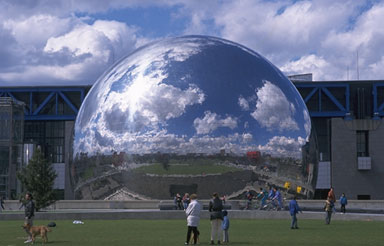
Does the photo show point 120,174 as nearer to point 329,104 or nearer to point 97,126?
point 97,126

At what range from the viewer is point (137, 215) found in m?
33.4

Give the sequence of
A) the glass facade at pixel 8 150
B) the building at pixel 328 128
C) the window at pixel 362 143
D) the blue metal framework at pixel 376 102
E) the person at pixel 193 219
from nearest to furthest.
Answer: the person at pixel 193 219
the glass facade at pixel 8 150
the building at pixel 328 128
the window at pixel 362 143
the blue metal framework at pixel 376 102

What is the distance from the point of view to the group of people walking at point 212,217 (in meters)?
18.5

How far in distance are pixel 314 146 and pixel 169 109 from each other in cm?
873

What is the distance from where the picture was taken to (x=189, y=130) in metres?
36.0

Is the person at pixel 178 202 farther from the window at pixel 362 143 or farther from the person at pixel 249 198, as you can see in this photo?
the window at pixel 362 143

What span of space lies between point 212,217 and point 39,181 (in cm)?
2620

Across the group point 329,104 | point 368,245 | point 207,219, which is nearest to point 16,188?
point 329,104

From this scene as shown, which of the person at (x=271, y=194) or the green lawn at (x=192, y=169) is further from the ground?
the green lawn at (x=192, y=169)

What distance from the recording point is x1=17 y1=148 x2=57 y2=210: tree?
42.1m

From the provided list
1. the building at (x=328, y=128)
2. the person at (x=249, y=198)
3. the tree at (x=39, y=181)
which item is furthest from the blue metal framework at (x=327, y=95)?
the person at (x=249, y=198)

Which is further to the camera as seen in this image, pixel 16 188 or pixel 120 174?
pixel 16 188

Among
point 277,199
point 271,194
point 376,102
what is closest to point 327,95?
point 376,102

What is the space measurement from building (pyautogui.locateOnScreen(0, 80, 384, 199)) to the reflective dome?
25.6 m
